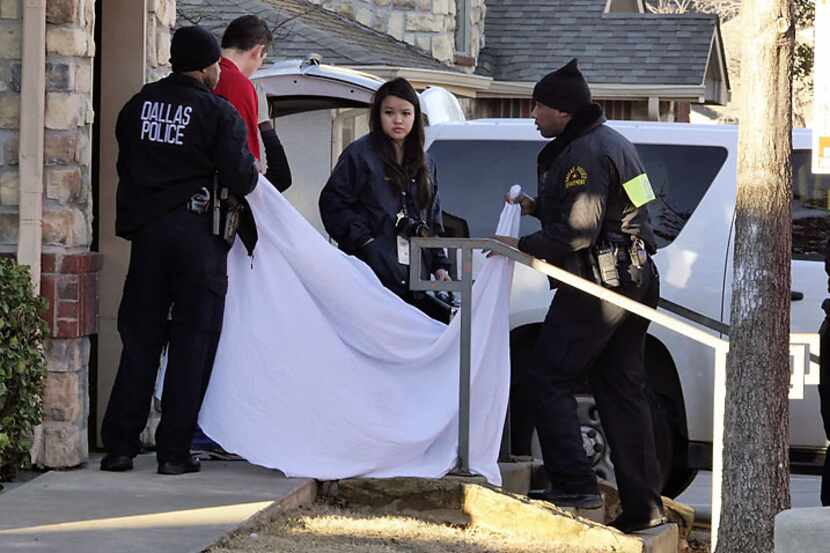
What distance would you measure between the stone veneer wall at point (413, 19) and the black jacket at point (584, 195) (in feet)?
45.7

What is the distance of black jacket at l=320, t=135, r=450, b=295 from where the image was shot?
26.2 ft

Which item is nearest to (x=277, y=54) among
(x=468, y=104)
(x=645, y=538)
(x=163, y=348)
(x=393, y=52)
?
(x=393, y=52)

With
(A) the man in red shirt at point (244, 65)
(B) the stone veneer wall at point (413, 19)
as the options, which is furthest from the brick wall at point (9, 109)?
(B) the stone veneer wall at point (413, 19)

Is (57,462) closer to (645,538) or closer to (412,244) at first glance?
(412,244)

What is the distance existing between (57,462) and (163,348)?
684 millimetres

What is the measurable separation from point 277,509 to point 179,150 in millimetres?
1578

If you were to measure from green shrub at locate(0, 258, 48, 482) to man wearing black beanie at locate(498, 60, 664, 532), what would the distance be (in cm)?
203

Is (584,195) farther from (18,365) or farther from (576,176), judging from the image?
(18,365)

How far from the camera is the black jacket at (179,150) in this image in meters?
7.12

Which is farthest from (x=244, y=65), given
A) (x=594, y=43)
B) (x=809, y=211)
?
(x=594, y=43)

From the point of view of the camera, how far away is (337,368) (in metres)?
7.48

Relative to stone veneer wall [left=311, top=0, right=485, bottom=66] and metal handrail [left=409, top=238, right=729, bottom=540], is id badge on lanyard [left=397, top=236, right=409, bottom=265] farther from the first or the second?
stone veneer wall [left=311, top=0, right=485, bottom=66]

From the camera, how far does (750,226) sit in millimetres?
6383

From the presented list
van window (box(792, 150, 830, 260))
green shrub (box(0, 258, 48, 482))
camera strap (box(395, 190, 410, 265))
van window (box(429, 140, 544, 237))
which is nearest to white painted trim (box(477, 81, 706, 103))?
van window (box(429, 140, 544, 237))
